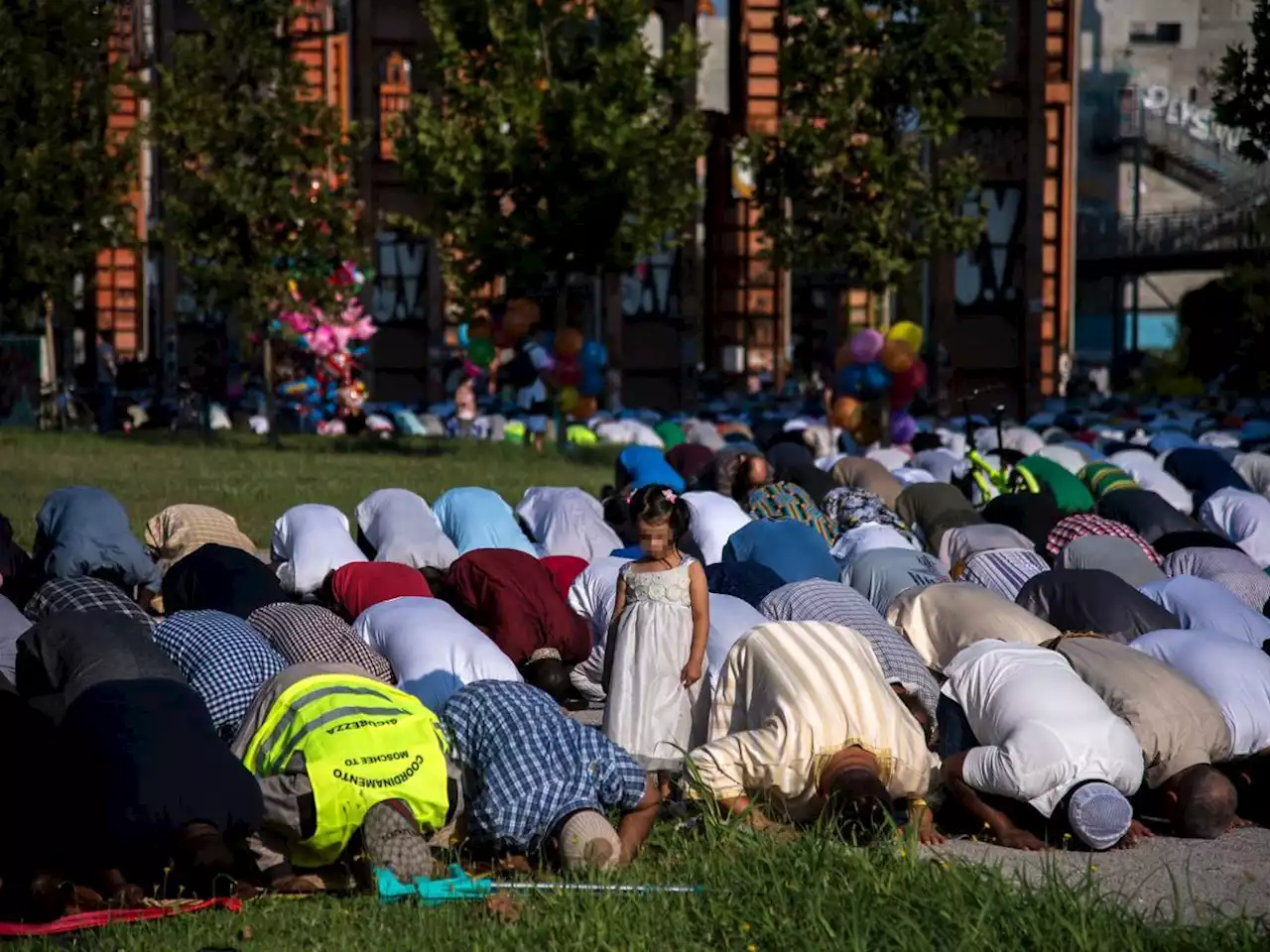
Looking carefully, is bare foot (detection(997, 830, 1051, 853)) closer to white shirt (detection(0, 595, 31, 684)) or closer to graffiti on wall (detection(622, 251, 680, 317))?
white shirt (detection(0, 595, 31, 684))

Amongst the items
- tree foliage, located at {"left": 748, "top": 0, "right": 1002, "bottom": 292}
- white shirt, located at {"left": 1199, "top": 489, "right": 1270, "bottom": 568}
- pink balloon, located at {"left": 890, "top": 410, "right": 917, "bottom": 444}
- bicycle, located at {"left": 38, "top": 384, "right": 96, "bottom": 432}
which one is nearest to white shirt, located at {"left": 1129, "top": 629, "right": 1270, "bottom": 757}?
white shirt, located at {"left": 1199, "top": 489, "right": 1270, "bottom": 568}

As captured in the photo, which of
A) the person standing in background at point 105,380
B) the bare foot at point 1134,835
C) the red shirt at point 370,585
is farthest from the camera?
the person standing in background at point 105,380

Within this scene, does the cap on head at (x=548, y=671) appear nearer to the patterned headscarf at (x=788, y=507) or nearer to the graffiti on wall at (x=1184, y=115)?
the patterned headscarf at (x=788, y=507)

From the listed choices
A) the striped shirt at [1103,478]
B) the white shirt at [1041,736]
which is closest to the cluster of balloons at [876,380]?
the striped shirt at [1103,478]

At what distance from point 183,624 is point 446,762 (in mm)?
1934

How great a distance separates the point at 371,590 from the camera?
11.7 metres

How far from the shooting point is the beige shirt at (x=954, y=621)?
971 centimetres

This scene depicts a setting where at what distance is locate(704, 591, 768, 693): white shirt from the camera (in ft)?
31.4

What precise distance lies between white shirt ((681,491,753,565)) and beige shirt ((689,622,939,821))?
218 inches

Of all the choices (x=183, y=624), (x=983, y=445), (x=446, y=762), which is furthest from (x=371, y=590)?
(x=983, y=445)

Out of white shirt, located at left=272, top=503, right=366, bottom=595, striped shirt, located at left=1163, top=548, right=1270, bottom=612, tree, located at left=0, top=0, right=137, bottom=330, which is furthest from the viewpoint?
tree, located at left=0, top=0, right=137, bottom=330

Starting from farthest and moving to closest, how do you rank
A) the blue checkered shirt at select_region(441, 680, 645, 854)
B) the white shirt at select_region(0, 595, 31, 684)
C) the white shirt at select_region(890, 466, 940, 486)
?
the white shirt at select_region(890, 466, 940, 486) → the white shirt at select_region(0, 595, 31, 684) → the blue checkered shirt at select_region(441, 680, 645, 854)

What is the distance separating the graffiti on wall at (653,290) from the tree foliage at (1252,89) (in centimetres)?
1810

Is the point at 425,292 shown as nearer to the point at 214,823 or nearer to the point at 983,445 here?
the point at 983,445
